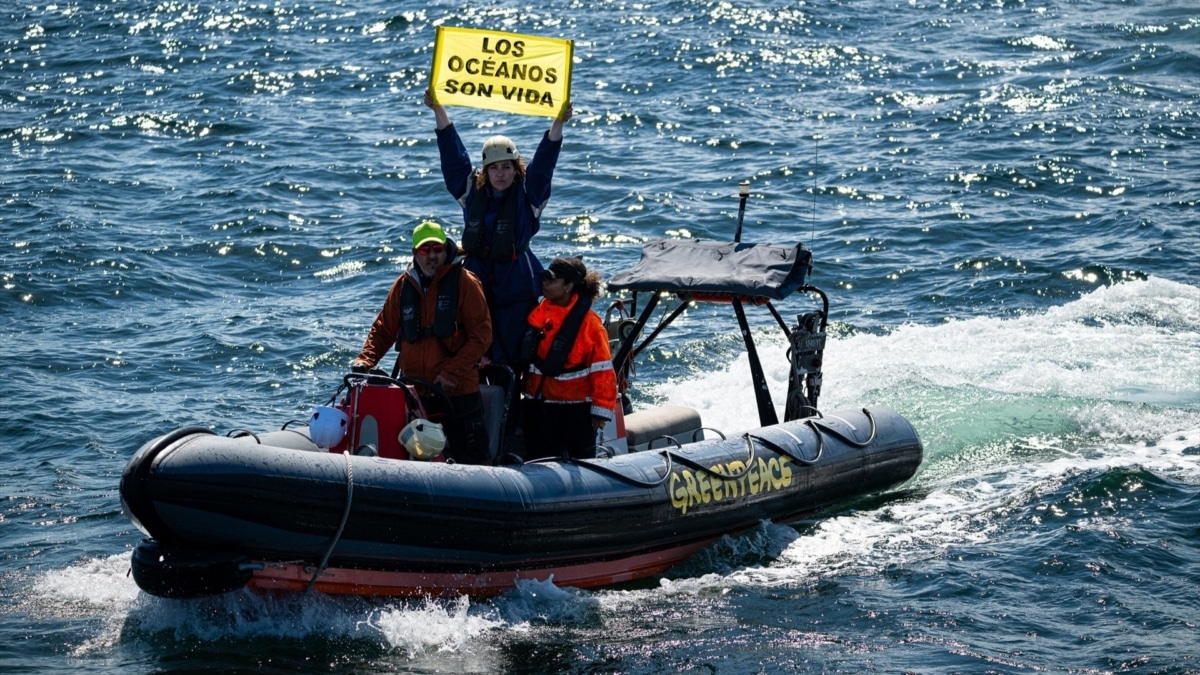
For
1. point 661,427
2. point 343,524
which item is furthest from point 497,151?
point 343,524

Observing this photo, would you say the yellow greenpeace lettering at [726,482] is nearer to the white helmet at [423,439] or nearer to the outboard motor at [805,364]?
the outboard motor at [805,364]

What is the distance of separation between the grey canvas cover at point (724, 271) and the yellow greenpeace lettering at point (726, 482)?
1107mm

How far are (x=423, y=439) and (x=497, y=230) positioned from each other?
1.51 m

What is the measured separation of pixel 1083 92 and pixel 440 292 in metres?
15.3

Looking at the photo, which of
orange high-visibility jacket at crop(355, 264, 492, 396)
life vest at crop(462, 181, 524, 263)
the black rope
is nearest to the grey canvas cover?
life vest at crop(462, 181, 524, 263)

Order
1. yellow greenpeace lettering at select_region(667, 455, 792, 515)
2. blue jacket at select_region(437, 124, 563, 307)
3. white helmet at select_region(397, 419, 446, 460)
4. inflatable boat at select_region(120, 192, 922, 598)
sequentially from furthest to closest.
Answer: blue jacket at select_region(437, 124, 563, 307)
yellow greenpeace lettering at select_region(667, 455, 792, 515)
white helmet at select_region(397, 419, 446, 460)
inflatable boat at select_region(120, 192, 922, 598)

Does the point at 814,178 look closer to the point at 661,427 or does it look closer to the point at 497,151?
the point at 661,427

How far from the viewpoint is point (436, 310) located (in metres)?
8.27

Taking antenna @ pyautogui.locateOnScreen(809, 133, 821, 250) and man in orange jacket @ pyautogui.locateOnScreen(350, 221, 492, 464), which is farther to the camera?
antenna @ pyautogui.locateOnScreen(809, 133, 821, 250)

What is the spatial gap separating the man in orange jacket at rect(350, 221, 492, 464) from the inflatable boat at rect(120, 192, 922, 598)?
23 centimetres

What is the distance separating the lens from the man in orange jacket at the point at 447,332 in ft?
27.1

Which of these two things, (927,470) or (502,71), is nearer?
(502,71)

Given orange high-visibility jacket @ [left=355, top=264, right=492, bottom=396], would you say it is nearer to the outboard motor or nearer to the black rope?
the black rope

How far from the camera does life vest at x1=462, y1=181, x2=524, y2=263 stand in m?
8.84
